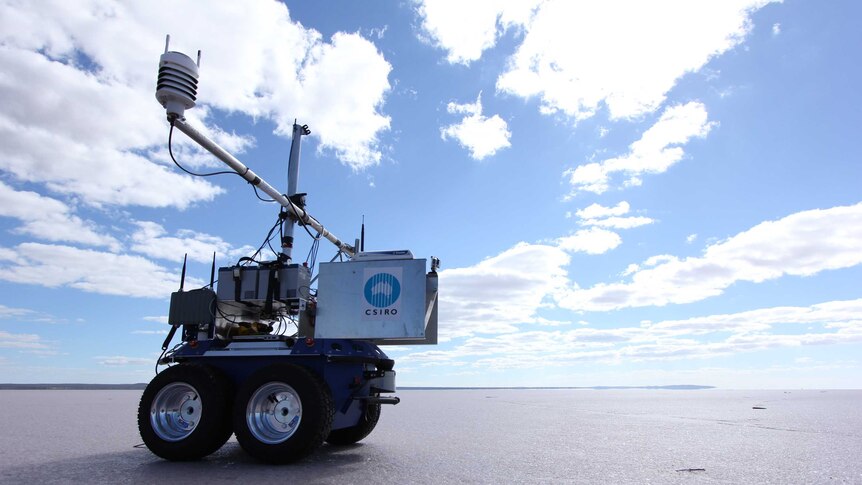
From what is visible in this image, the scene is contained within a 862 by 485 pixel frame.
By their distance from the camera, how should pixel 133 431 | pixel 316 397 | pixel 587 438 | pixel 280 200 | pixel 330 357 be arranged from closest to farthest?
pixel 316 397 → pixel 330 357 → pixel 280 200 → pixel 587 438 → pixel 133 431

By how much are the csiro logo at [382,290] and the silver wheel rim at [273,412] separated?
1.70m

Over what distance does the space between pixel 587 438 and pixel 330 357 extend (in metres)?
5.48

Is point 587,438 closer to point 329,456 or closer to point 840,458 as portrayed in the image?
point 840,458

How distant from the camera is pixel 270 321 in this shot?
9852 mm

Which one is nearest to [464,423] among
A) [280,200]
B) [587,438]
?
[587,438]

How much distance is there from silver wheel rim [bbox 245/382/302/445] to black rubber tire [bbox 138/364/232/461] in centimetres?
53

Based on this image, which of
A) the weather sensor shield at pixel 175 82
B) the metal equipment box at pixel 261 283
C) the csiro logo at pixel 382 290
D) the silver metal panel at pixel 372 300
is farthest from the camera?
the metal equipment box at pixel 261 283

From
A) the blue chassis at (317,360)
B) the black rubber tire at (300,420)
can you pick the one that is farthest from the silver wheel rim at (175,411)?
the black rubber tire at (300,420)

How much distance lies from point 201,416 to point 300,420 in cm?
153

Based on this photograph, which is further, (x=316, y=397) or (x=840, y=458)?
(x=840, y=458)

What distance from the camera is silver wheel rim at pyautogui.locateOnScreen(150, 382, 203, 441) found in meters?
8.48

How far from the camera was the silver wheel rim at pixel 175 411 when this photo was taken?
8.48 meters

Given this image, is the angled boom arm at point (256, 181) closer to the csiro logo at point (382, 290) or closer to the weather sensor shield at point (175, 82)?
the weather sensor shield at point (175, 82)

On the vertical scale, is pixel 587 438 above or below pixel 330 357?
below
